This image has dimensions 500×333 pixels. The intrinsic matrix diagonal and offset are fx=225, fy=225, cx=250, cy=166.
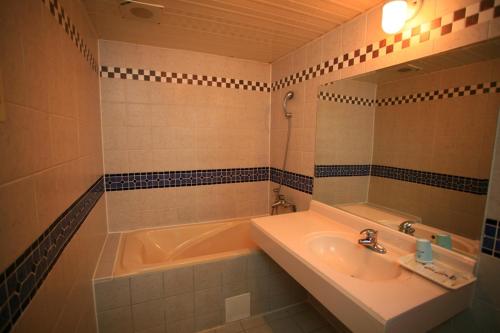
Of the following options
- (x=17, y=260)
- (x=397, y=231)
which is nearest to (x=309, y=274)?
(x=397, y=231)

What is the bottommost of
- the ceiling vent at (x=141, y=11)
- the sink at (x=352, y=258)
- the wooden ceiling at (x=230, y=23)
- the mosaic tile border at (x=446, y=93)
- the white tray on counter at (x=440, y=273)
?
the sink at (x=352, y=258)

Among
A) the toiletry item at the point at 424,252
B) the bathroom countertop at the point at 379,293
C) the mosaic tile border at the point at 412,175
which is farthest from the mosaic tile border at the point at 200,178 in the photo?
the toiletry item at the point at 424,252

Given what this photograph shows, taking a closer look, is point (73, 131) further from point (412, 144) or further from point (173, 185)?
point (412, 144)

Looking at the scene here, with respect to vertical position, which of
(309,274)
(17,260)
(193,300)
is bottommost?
(193,300)

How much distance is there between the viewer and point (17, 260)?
556 millimetres

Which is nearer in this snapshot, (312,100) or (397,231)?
(397,231)

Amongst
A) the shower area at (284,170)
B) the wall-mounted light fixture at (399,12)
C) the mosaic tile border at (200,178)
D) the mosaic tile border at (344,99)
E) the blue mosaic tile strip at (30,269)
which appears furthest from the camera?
the shower area at (284,170)

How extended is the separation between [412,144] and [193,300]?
1.74 m

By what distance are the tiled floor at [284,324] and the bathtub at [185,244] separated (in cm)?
54

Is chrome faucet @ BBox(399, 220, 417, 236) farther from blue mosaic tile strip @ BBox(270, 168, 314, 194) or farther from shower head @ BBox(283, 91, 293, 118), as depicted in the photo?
shower head @ BBox(283, 91, 293, 118)

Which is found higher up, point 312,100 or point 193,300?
point 312,100

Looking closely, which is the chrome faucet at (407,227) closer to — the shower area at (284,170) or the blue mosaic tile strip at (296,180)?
the blue mosaic tile strip at (296,180)

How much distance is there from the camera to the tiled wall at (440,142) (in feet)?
3.13

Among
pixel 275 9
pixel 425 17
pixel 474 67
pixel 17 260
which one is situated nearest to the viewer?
pixel 17 260
